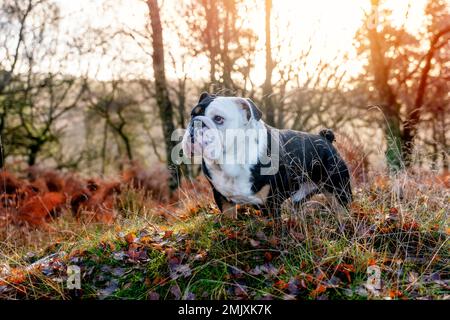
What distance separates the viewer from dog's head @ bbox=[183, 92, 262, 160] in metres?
3.92

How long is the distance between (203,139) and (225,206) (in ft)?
3.00

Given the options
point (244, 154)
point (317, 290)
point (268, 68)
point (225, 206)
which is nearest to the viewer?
point (317, 290)

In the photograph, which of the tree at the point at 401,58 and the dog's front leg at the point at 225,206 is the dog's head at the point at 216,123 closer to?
the dog's front leg at the point at 225,206

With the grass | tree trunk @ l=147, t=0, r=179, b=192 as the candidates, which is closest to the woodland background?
tree trunk @ l=147, t=0, r=179, b=192

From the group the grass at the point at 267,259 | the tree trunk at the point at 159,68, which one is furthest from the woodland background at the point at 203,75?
the grass at the point at 267,259

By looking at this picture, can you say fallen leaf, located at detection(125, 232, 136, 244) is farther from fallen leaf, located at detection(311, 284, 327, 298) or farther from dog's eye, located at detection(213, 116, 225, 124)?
fallen leaf, located at detection(311, 284, 327, 298)

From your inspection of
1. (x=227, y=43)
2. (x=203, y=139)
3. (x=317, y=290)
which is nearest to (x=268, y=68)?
(x=227, y=43)

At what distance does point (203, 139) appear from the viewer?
390 centimetres

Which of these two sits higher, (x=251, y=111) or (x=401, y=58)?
(x=401, y=58)

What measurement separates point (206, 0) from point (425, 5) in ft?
17.4

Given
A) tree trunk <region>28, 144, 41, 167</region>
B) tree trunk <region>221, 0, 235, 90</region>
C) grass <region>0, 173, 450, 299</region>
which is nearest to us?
grass <region>0, 173, 450, 299</region>

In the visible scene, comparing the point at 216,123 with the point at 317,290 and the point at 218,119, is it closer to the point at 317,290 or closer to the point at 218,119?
the point at 218,119

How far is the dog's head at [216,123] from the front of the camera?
3.92 metres

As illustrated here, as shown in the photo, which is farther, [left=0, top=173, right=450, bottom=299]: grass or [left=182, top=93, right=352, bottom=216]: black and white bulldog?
[left=182, top=93, right=352, bottom=216]: black and white bulldog
